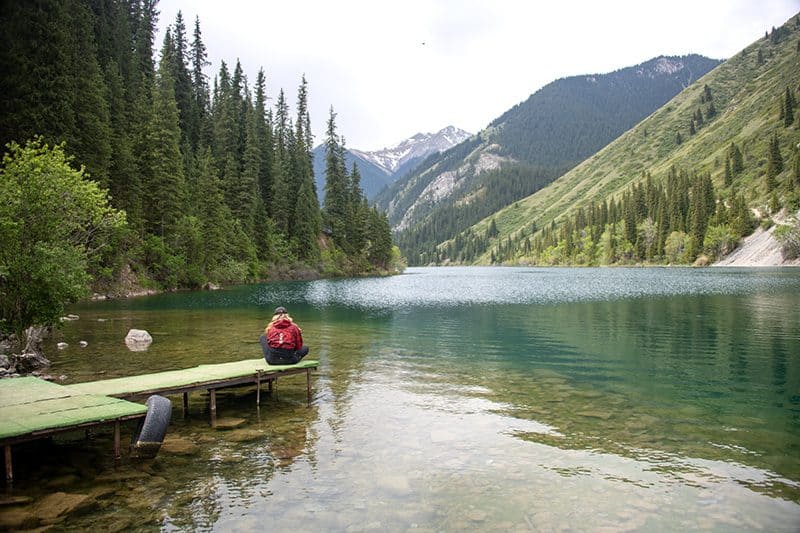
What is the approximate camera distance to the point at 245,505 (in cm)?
935

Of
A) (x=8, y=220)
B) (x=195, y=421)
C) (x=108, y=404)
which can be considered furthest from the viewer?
(x=8, y=220)

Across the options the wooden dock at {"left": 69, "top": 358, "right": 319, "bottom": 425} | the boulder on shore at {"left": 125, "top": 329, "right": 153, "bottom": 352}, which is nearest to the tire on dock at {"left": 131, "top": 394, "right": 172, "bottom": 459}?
the wooden dock at {"left": 69, "top": 358, "right": 319, "bottom": 425}

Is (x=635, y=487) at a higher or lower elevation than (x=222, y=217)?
lower

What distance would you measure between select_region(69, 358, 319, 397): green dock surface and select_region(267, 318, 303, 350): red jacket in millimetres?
690

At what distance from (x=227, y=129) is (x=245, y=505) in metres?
95.0

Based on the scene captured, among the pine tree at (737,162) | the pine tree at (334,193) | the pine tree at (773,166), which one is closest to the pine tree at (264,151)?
the pine tree at (334,193)

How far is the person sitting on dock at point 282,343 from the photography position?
1720 cm

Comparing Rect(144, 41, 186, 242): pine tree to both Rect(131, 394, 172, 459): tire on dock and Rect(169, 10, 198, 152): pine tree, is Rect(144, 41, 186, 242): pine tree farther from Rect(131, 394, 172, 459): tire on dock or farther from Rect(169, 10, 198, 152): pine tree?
Rect(131, 394, 172, 459): tire on dock

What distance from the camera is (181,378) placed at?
15211 mm

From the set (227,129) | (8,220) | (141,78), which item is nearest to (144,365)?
(8,220)

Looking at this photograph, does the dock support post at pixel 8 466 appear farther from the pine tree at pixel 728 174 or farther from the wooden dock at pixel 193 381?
the pine tree at pixel 728 174

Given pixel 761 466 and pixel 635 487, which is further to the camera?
pixel 761 466

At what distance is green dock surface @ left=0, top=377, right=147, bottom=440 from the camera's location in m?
10.3

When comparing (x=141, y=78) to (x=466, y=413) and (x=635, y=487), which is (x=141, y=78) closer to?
(x=466, y=413)
